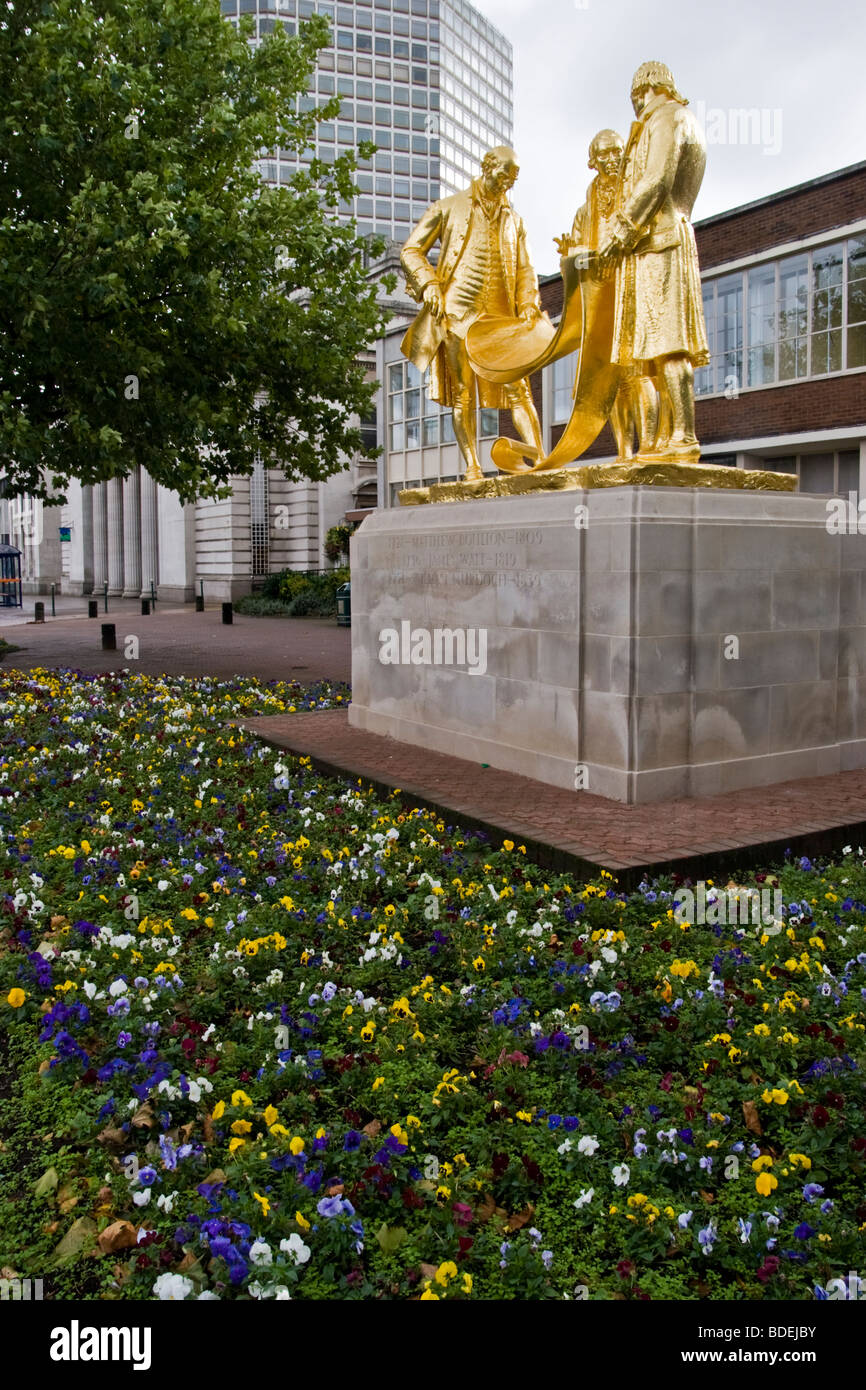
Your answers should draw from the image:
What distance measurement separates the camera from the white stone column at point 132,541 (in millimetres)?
55406

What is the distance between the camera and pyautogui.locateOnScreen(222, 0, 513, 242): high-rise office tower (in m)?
98.4

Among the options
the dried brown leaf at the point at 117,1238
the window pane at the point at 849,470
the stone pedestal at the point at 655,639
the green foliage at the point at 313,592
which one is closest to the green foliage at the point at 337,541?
the green foliage at the point at 313,592

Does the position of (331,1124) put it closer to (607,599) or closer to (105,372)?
(607,599)

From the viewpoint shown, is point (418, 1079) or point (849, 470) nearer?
point (418, 1079)

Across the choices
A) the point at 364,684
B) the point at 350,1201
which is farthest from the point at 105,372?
the point at 350,1201

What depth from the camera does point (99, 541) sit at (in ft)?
205

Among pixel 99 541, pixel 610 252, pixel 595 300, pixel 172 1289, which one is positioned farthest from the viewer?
pixel 99 541

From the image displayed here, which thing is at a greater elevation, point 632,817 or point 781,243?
point 781,243

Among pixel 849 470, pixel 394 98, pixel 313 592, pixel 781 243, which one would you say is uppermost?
pixel 394 98

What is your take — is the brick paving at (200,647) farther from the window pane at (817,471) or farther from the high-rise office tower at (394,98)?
the high-rise office tower at (394,98)

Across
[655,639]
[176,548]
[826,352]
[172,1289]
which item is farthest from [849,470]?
[176,548]

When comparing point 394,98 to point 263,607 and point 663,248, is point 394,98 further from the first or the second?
point 663,248

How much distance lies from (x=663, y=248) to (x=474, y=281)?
2.59m
